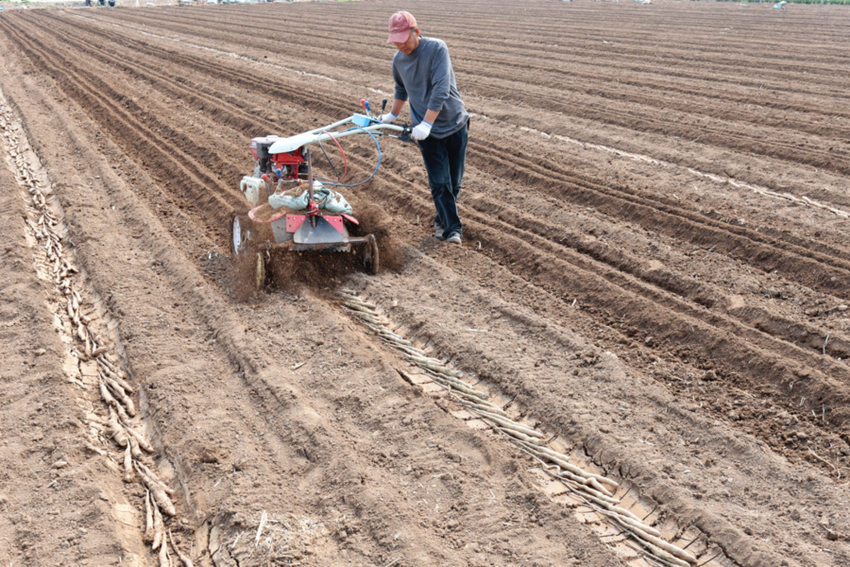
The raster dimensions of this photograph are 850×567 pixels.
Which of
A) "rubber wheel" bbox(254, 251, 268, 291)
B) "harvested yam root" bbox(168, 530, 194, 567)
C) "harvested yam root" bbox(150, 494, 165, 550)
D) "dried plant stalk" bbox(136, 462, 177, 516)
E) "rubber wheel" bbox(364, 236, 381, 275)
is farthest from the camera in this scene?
"rubber wheel" bbox(364, 236, 381, 275)

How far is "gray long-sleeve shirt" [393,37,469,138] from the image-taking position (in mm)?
5922

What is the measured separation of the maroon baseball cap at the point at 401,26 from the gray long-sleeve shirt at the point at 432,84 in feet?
0.44

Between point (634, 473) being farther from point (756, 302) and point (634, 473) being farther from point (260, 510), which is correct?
point (756, 302)

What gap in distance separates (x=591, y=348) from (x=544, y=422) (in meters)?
0.92

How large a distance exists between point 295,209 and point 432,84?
1634 mm

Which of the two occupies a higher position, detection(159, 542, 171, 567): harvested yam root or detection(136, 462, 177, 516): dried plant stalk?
detection(136, 462, 177, 516): dried plant stalk

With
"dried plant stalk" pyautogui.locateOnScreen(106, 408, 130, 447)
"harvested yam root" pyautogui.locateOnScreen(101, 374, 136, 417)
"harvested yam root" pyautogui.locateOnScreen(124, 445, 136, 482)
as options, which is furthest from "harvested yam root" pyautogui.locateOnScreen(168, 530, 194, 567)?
"harvested yam root" pyautogui.locateOnScreen(101, 374, 136, 417)

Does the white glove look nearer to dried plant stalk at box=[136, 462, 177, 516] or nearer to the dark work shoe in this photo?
the dark work shoe

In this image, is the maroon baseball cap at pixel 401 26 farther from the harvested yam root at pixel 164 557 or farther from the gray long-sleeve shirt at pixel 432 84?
the harvested yam root at pixel 164 557

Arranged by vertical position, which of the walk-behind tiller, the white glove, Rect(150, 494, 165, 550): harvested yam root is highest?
the white glove

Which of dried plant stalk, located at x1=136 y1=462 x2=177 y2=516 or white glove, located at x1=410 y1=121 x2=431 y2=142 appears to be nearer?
dried plant stalk, located at x1=136 y1=462 x2=177 y2=516

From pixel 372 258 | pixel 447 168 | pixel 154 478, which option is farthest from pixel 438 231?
pixel 154 478

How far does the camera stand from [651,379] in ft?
14.9

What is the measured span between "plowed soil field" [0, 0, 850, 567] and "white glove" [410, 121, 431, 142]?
95 centimetres
